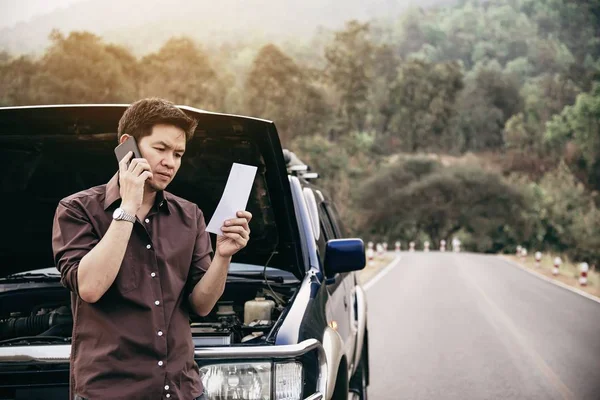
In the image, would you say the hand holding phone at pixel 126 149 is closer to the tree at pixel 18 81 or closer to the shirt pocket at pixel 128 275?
the shirt pocket at pixel 128 275

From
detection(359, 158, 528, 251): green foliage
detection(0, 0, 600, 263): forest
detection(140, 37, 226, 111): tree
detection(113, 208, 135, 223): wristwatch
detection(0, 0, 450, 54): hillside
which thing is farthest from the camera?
detection(0, 0, 450, 54): hillside

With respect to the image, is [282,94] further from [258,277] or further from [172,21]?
[172,21]

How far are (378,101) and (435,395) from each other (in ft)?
364

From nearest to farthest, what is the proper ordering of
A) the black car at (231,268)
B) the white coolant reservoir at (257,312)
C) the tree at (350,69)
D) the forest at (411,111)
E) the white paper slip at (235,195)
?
the white paper slip at (235,195) < the black car at (231,268) < the white coolant reservoir at (257,312) < the forest at (411,111) < the tree at (350,69)

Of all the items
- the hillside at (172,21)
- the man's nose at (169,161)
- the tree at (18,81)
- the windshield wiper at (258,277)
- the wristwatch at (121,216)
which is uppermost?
the hillside at (172,21)

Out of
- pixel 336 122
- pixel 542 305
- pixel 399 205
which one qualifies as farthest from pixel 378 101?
pixel 542 305


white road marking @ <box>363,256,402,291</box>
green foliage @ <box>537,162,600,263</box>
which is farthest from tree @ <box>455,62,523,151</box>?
white road marking @ <box>363,256,402,291</box>

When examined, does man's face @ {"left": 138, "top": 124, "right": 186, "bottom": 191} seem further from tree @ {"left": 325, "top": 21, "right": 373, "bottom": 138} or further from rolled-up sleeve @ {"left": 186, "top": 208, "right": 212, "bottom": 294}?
tree @ {"left": 325, "top": 21, "right": 373, "bottom": 138}

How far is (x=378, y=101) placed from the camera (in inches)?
4636

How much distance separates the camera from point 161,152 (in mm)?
2689

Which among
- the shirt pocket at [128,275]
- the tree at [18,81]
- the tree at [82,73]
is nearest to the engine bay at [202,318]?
the shirt pocket at [128,275]

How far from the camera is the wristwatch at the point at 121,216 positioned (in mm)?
2461

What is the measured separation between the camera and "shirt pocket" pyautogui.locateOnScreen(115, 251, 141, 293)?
8.36 ft

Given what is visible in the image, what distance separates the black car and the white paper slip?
23.5 inches
